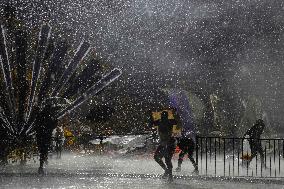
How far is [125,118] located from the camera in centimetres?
3394

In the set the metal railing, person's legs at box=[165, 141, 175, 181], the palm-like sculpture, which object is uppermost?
the palm-like sculpture

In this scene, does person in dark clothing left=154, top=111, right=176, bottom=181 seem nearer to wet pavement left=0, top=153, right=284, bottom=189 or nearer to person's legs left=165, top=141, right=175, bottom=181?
person's legs left=165, top=141, right=175, bottom=181

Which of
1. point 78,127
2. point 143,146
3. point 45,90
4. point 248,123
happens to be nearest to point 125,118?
point 78,127

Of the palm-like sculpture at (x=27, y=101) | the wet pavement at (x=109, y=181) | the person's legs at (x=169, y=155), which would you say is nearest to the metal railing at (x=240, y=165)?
the person's legs at (x=169, y=155)

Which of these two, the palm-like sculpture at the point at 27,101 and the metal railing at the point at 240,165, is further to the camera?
the palm-like sculpture at the point at 27,101

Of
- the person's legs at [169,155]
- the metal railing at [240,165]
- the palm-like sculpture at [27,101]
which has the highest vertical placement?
the palm-like sculpture at [27,101]

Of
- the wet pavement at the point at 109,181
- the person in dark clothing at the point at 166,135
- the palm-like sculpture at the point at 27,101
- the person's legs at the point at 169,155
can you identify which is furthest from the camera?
the palm-like sculpture at the point at 27,101

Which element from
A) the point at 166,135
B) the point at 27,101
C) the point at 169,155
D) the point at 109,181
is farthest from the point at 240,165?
the point at 27,101

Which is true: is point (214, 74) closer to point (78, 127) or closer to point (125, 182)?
point (78, 127)

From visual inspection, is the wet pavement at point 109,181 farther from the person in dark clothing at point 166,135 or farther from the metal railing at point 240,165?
the metal railing at point 240,165

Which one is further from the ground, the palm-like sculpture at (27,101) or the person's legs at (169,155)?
the palm-like sculpture at (27,101)

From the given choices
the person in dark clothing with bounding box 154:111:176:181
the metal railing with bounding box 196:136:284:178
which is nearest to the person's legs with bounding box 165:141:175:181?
the person in dark clothing with bounding box 154:111:176:181

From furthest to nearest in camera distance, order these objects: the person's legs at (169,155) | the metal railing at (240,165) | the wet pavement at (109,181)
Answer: the metal railing at (240,165)
the person's legs at (169,155)
the wet pavement at (109,181)

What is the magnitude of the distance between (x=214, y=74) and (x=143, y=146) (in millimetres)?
23365
